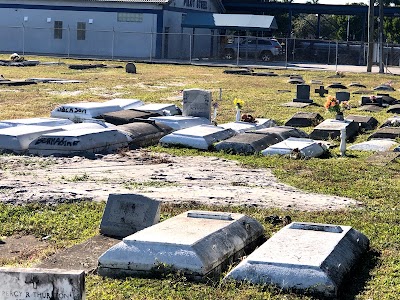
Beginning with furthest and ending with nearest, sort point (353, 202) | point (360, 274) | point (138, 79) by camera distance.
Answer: point (138, 79)
point (353, 202)
point (360, 274)

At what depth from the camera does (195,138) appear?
1875 cm

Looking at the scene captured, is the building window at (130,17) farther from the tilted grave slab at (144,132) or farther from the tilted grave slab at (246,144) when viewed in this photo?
the tilted grave slab at (246,144)

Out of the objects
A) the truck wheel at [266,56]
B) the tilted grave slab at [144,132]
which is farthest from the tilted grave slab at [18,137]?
the truck wheel at [266,56]

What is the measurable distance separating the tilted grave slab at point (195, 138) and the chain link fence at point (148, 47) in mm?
37222

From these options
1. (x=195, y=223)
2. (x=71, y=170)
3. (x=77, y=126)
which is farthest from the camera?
(x=77, y=126)

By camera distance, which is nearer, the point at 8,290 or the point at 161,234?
the point at 8,290

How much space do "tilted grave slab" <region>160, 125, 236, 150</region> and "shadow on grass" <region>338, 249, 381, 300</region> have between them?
27.7ft

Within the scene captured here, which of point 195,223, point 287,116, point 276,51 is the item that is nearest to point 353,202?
point 195,223

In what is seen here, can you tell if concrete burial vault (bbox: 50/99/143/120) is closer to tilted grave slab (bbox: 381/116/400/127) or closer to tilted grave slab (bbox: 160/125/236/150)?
tilted grave slab (bbox: 160/125/236/150)

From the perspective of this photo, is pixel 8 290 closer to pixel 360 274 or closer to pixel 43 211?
pixel 360 274

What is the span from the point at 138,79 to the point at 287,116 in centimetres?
1486

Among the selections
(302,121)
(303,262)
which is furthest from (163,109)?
(303,262)

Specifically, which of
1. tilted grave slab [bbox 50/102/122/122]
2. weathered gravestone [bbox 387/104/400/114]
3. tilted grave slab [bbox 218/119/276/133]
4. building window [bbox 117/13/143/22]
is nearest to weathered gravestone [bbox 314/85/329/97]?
weathered gravestone [bbox 387/104/400/114]

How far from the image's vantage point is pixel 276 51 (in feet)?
204
